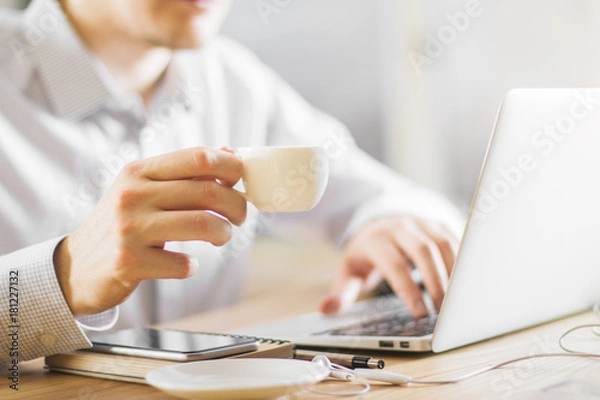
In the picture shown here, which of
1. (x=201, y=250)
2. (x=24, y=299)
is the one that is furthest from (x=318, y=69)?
(x=24, y=299)

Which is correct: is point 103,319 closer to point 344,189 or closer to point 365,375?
point 365,375

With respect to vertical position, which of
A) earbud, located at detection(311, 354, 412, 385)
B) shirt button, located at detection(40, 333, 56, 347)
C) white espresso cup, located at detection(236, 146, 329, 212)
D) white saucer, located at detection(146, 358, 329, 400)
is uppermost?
white espresso cup, located at detection(236, 146, 329, 212)

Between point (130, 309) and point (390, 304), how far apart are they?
2.05 ft

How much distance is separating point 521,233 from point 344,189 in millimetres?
947

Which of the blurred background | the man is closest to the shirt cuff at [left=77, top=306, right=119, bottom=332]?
the man

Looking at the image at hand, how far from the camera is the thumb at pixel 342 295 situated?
1.22 metres

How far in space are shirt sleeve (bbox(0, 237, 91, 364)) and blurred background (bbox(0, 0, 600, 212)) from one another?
2.40m

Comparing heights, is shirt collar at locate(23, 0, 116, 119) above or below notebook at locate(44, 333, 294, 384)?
above

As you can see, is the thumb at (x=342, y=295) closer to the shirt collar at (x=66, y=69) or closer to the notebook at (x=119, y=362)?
the notebook at (x=119, y=362)

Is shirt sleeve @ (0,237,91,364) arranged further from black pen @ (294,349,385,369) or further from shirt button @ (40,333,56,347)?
black pen @ (294,349,385,369)

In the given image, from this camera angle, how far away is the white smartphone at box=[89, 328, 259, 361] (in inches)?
31.3

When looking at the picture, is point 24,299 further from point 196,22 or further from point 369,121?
point 369,121

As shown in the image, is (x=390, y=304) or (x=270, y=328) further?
(x=390, y=304)

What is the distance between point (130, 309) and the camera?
1.61 m
